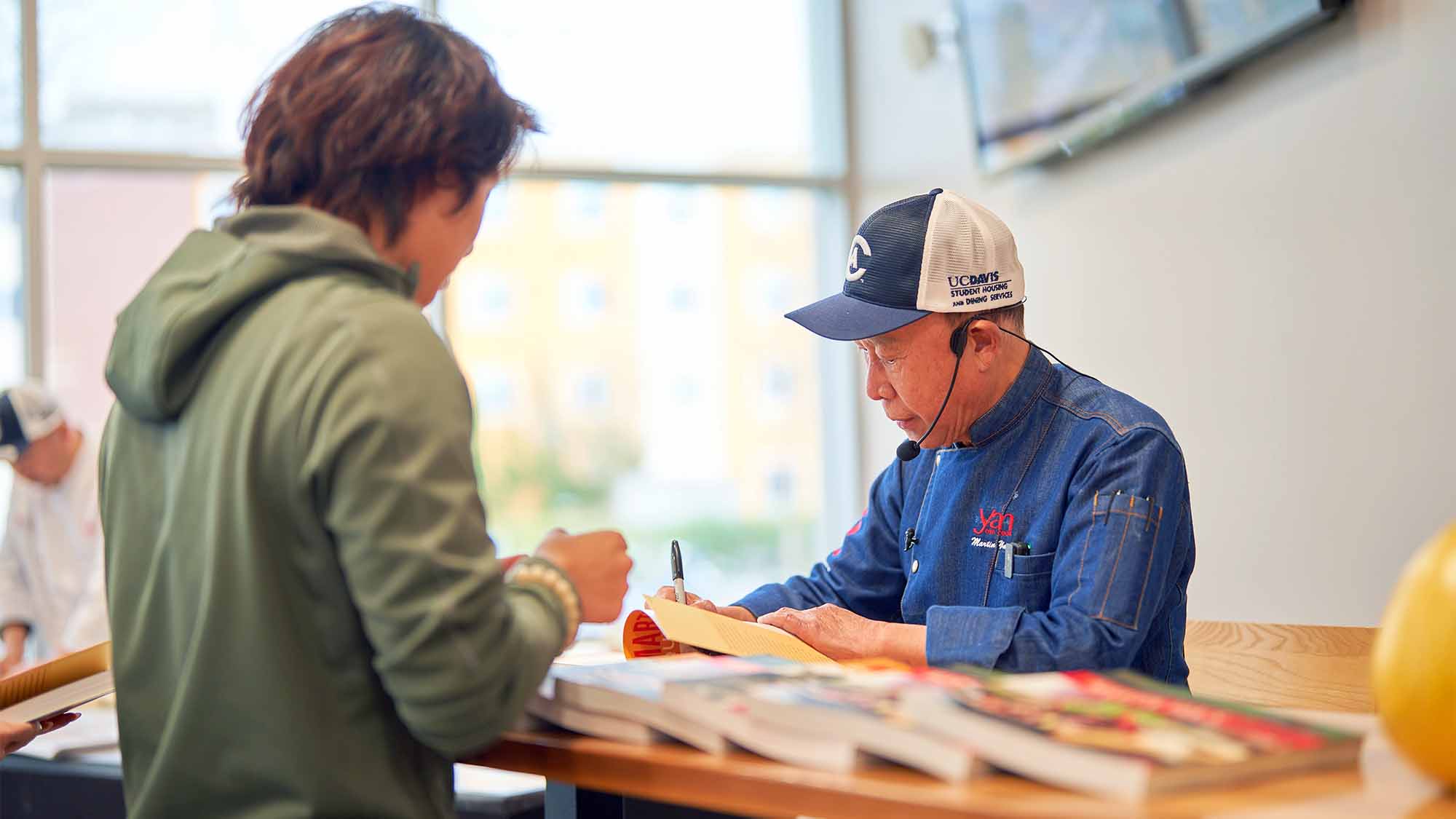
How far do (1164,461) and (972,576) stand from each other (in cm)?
30

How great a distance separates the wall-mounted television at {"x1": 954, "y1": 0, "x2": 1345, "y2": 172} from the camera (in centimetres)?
274

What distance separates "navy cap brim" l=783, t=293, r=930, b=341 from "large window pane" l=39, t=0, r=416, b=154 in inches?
131

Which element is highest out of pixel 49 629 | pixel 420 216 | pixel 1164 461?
pixel 420 216

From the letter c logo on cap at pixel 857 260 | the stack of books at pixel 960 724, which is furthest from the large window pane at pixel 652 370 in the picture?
the stack of books at pixel 960 724

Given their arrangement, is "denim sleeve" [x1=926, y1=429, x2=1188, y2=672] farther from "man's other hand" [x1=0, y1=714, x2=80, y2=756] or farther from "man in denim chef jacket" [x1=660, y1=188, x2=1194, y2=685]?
"man's other hand" [x1=0, y1=714, x2=80, y2=756]

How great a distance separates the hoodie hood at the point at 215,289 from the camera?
1.08 m

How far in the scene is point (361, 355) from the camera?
100 cm

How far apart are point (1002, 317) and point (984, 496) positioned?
25 cm

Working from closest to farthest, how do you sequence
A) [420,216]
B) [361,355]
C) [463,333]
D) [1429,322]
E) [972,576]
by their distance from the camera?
[361,355]
[420,216]
[972,576]
[1429,322]
[463,333]

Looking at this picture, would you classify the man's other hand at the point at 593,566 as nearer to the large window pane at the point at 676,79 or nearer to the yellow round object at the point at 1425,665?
the yellow round object at the point at 1425,665

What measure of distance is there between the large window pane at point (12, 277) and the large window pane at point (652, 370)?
142 cm

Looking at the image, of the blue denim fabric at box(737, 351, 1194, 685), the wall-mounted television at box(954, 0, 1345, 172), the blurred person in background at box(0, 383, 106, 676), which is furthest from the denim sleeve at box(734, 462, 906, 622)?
the blurred person in background at box(0, 383, 106, 676)

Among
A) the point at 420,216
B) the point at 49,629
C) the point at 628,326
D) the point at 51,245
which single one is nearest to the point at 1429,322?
the point at 420,216

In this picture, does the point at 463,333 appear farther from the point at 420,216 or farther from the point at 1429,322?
the point at 420,216
